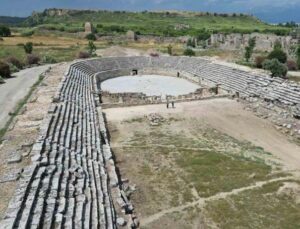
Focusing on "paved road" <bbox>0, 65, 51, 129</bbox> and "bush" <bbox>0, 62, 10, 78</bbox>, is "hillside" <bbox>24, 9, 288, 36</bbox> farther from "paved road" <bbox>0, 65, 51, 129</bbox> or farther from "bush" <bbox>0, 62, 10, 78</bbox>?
"bush" <bbox>0, 62, 10, 78</bbox>

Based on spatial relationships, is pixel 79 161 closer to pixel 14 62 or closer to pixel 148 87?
pixel 148 87

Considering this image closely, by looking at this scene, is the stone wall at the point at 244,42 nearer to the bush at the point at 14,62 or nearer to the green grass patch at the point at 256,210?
the bush at the point at 14,62

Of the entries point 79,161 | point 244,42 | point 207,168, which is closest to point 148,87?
point 207,168

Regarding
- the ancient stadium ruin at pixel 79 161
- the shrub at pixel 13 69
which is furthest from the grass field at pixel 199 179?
the shrub at pixel 13 69

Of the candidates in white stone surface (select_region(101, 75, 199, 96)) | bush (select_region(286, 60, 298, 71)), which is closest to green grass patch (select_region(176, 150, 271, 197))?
white stone surface (select_region(101, 75, 199, 96))

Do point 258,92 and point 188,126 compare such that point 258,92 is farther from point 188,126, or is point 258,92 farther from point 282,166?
point 282,166

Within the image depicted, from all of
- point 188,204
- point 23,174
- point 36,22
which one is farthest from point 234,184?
point 36,22

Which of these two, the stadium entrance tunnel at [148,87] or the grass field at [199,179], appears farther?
the stadium entrance tunnel at [148,87]
